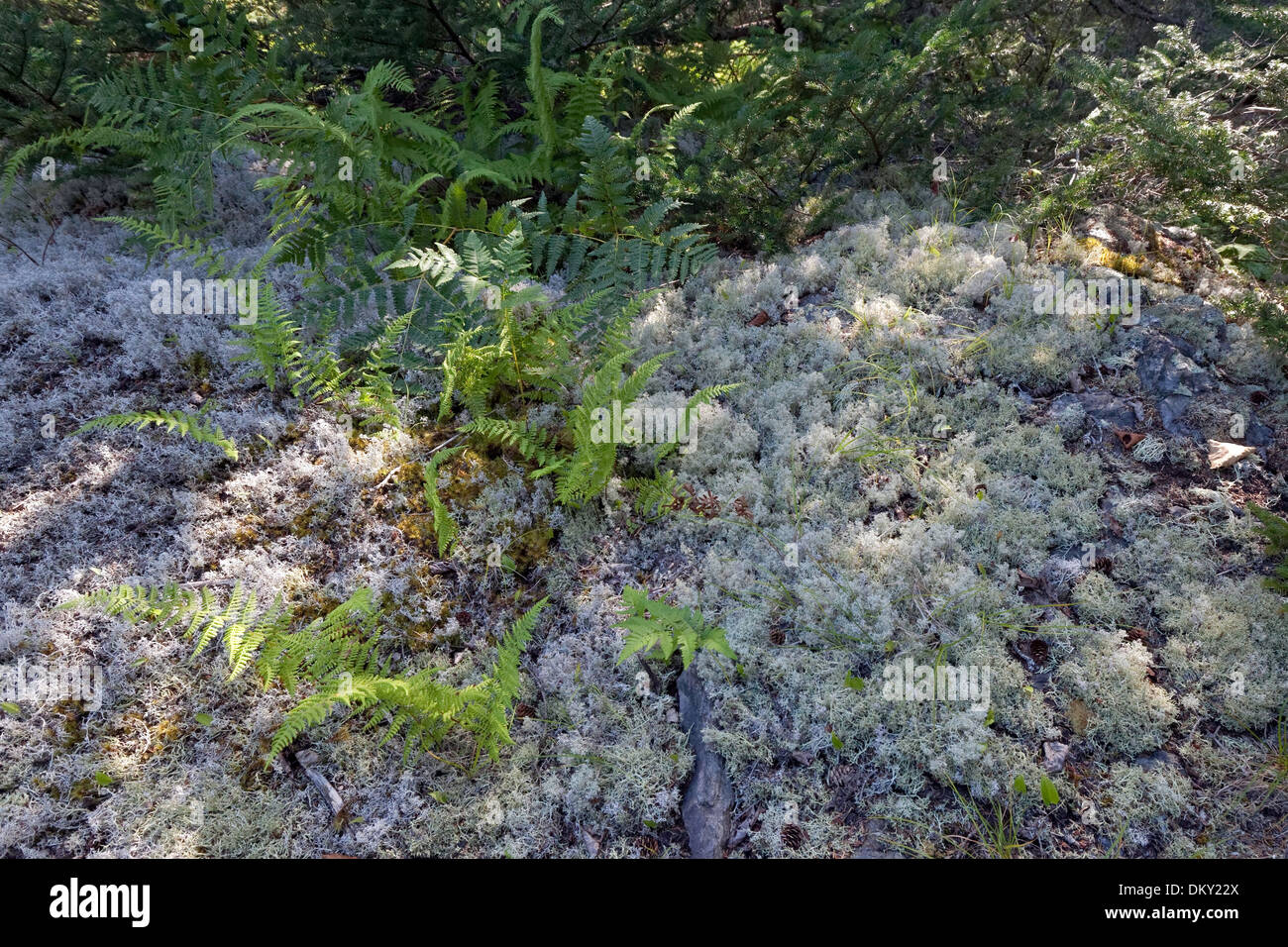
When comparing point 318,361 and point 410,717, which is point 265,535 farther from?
point 410,717

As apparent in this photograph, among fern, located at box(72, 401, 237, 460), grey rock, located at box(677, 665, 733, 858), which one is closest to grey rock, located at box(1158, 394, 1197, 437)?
grey rock, located at box(677, 665, 733, 858)

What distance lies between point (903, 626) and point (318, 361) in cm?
398

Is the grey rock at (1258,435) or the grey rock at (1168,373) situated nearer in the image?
the grey rock at (1258,435)

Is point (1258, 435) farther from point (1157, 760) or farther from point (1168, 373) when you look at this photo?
point (1157, 760)

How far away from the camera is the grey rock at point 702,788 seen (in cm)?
313

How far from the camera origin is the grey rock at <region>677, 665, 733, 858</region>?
3131 millimetres

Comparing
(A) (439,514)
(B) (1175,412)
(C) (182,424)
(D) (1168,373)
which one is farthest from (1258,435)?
(C) (182,424)

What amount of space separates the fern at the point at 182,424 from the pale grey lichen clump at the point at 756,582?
0.51ft

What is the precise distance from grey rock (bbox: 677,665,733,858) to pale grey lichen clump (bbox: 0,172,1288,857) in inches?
2.7

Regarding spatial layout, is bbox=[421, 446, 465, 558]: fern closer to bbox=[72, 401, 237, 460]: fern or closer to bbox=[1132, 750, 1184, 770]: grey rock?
bbox=[72, 401, 237, 460]: fern

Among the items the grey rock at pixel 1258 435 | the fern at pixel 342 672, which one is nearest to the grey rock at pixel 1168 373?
the grey rock at pixel 1258 435

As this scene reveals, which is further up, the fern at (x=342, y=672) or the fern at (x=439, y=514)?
the fern at (x=439, y=514)

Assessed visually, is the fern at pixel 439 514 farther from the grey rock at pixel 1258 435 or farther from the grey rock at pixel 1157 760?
the grey rock at pixel 1258 435

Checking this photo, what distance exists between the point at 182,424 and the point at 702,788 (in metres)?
3.54
